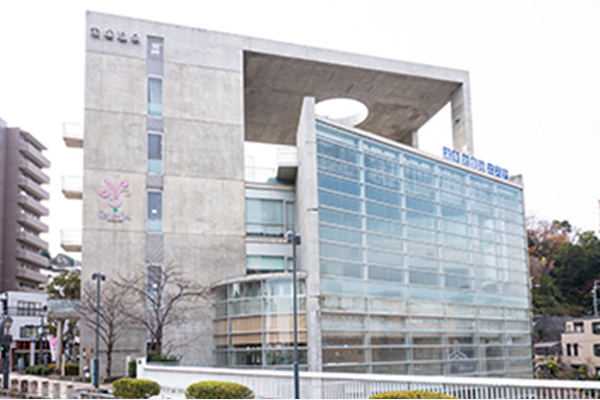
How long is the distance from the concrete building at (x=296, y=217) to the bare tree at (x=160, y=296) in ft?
2.09

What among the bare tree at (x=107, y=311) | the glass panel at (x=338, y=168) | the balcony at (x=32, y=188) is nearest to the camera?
the glass panel at (x=338, y=168)

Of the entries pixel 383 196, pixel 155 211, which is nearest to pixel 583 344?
pixel 383 196

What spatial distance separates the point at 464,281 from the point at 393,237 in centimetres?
705

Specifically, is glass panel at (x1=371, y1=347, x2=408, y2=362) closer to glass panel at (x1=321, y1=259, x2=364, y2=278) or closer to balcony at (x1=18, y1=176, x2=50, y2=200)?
glass panel at (x1=321, y1=259, x2=364, y2=278)

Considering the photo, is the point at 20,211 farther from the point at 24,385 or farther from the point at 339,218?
the point at 339,218

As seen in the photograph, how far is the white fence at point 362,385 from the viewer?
14984 mm

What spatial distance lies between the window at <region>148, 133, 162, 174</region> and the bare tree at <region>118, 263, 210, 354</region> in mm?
6850

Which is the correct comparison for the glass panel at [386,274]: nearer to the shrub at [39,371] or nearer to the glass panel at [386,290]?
the glass panel at [386,290]

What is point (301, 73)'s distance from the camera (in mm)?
48219

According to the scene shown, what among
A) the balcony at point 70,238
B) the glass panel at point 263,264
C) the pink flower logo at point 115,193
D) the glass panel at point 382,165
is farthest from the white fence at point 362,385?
the balcony at point 70,238

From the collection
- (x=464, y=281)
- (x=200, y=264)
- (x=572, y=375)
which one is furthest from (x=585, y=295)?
(x=200, y=264)

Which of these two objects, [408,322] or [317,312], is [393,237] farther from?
[317,312]

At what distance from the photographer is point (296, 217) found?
44.0 m

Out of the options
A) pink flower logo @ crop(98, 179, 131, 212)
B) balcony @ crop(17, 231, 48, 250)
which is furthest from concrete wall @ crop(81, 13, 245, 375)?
balcony @ crop(17, 231, 48, 250)
